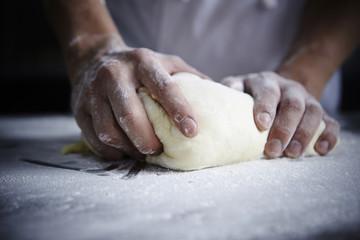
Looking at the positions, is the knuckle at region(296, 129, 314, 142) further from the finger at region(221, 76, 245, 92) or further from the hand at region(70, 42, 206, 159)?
the hand at region(70, 42, 206, 159)

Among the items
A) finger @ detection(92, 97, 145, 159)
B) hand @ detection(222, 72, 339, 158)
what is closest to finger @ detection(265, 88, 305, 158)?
hand @ detection(222, 72, 339, 158)

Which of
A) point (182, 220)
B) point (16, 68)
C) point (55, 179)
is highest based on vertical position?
point (182, 220)

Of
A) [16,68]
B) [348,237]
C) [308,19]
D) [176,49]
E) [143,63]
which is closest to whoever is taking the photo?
[348,237]

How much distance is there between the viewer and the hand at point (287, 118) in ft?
3.29

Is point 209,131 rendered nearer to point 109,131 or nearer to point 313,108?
point 109,131

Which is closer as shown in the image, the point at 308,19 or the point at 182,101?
the point at 182,101

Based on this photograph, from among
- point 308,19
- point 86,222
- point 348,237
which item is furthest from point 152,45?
point 348,237

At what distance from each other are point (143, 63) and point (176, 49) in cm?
91

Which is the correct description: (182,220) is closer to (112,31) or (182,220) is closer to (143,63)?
(143,63)

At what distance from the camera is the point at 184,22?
5.65 ft

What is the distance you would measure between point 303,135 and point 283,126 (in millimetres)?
88

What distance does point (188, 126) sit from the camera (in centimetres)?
85

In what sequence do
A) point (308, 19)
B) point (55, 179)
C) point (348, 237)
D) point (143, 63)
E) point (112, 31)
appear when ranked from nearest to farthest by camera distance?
point (348, 237) < point (55, 179) < point (143, 63) < point (112, 31) < point (308, 19)

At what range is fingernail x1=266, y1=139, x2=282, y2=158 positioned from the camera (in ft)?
3.30
